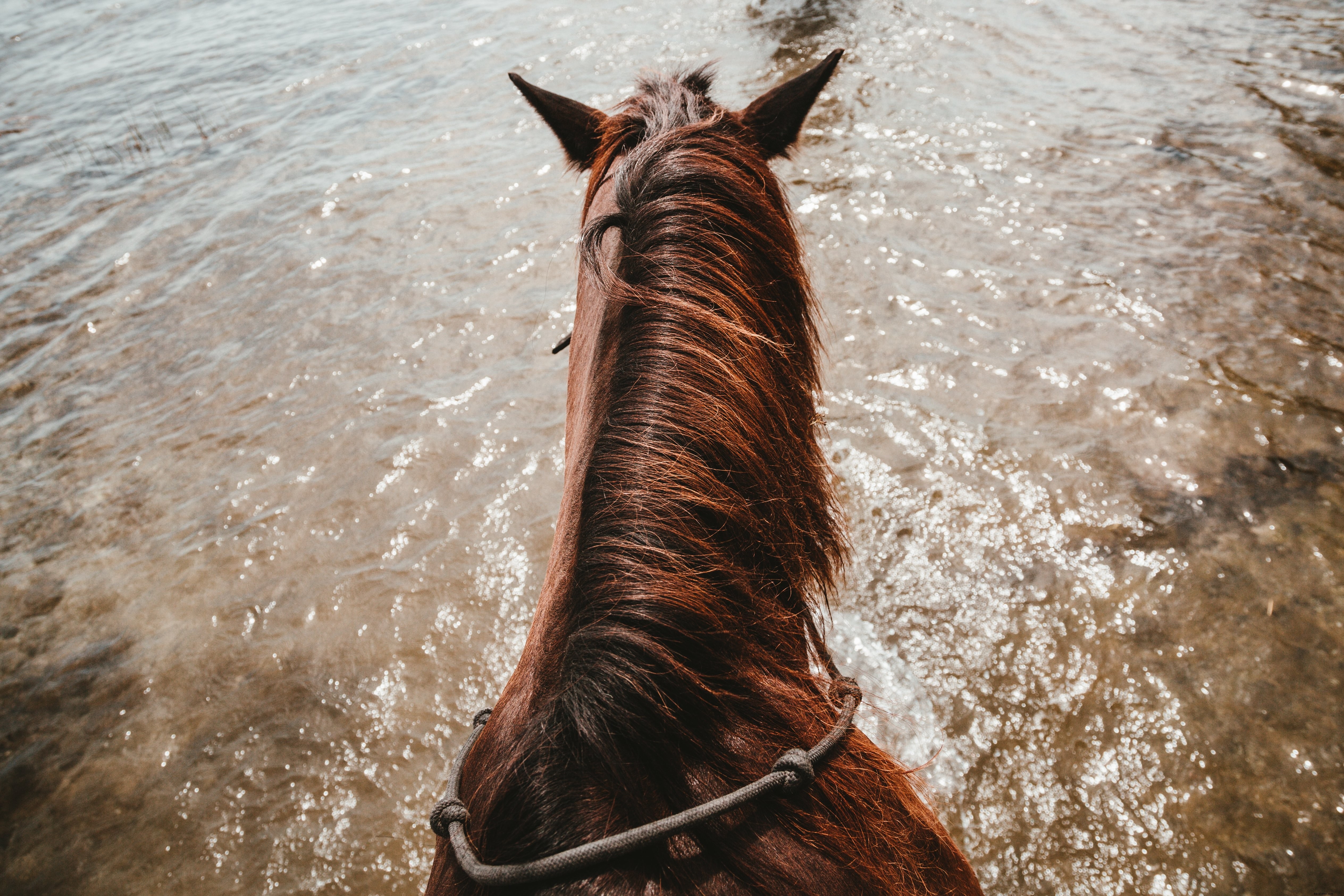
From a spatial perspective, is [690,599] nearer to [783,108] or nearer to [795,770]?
[795,770]

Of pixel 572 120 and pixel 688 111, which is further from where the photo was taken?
pixel 572 120

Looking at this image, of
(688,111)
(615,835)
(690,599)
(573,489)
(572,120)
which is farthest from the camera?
(572,120)

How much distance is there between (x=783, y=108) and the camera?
1664 mm

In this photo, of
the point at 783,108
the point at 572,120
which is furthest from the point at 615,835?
the point at 572,120

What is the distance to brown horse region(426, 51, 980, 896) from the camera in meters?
0.90

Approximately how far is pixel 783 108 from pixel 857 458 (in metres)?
1.95

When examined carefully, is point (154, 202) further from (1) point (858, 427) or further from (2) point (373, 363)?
(1) point (858, 427)

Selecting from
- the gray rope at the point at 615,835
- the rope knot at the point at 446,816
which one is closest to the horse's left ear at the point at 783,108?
the gray rope at the point at 615,835

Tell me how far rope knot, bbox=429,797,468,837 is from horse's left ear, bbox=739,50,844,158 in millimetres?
1617

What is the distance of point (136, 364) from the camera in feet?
15.3

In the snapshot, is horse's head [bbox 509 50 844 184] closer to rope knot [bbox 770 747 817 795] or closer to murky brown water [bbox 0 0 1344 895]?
rope knot [bbox 770 747 817 795]

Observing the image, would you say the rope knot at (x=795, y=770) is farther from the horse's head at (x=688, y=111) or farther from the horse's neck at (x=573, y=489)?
the horse's head at (x=688, y=111)

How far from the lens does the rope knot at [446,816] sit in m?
0.94

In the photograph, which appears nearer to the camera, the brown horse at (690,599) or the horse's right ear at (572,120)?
the brown horse at (690,599)
